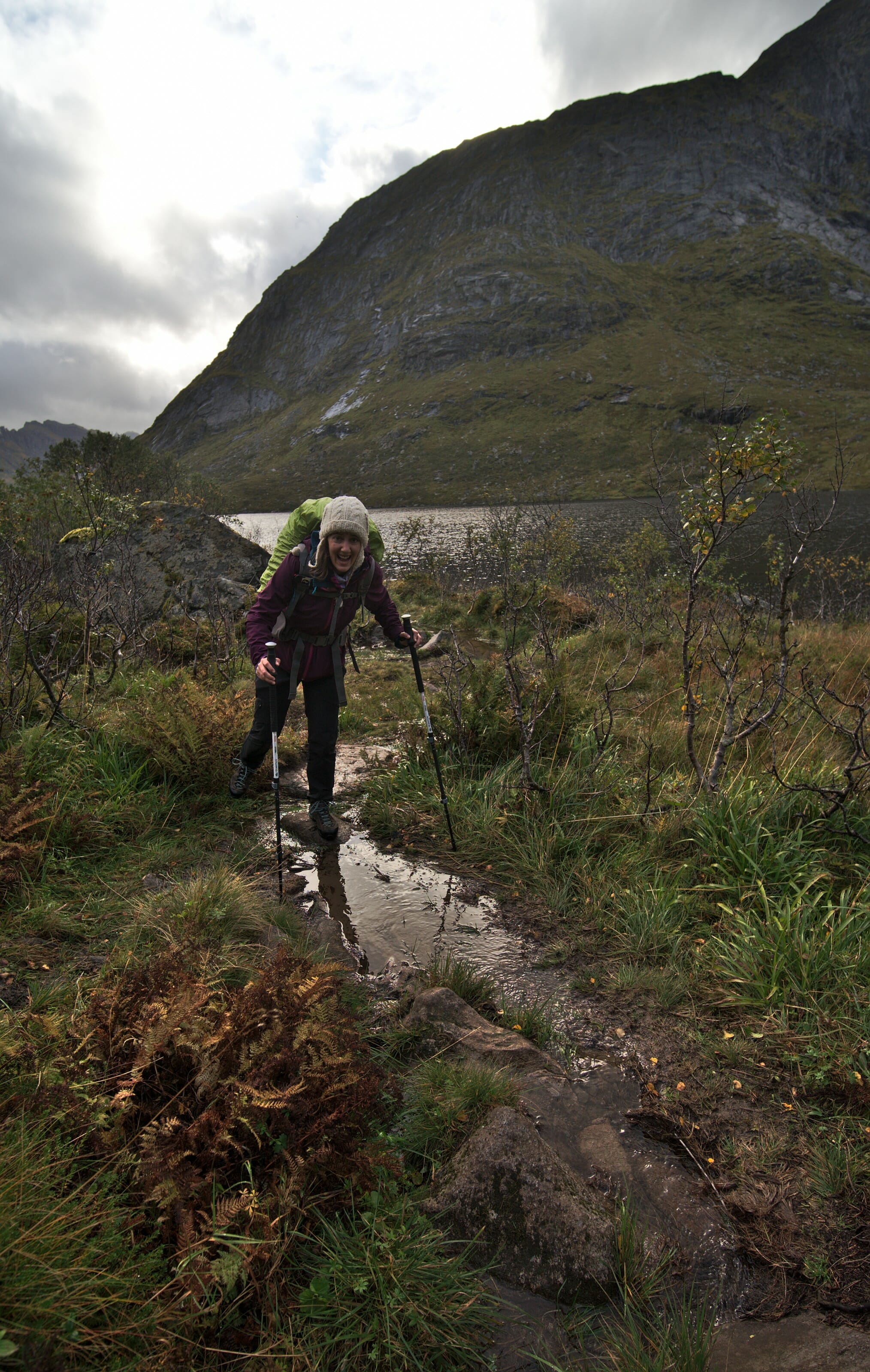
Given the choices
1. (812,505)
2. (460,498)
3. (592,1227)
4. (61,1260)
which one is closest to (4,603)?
(61,1260)

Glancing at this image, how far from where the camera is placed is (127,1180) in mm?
2258

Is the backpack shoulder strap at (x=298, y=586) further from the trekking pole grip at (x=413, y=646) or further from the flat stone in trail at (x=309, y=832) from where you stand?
the flat stone in trail at (x=309, y=832)

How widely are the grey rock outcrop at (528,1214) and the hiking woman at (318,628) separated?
379cm

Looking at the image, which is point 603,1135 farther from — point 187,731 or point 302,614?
point 187,731

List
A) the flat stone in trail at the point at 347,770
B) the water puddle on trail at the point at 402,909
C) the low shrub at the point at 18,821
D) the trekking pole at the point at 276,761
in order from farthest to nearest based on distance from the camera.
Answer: the flat stone in trail at the point at 347,770 < the trekking pole at the point at 276,761 < the water puddle on trail at the point at 402,909 < the low shrub at the point at 18,821

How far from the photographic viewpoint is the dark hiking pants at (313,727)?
6.00 metres

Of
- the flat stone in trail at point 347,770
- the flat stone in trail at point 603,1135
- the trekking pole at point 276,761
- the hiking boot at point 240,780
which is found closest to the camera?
the flat stone in trail at point 603,1135

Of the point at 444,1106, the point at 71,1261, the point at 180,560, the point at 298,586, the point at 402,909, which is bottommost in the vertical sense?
the point at 402,909

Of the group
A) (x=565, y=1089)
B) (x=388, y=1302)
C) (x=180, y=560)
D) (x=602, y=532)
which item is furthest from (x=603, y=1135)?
(x=602, y=532)

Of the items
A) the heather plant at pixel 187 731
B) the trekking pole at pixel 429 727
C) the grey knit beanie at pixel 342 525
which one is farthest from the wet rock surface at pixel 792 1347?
the heather plant at pixel 187 731

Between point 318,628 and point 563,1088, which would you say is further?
point 318,628

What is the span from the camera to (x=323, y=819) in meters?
6.31

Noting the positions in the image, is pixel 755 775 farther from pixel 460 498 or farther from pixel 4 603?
pixel 460 498

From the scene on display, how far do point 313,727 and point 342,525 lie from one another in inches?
80.5
